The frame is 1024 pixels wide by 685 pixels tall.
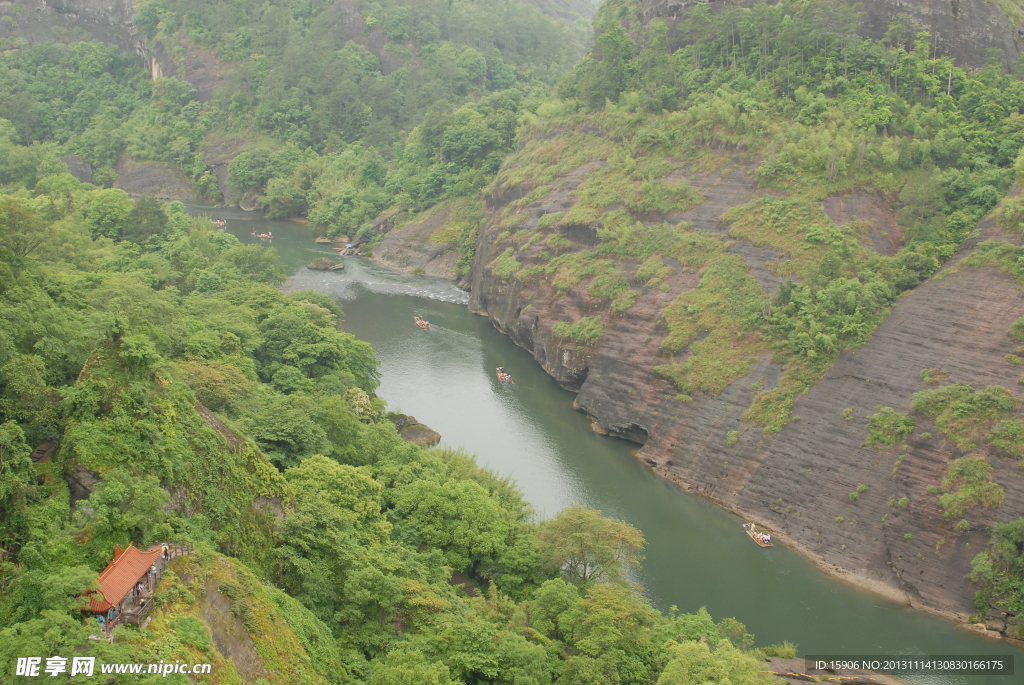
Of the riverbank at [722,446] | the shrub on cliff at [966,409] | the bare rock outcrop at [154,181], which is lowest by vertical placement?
the bare rock outcrop at [154,181]

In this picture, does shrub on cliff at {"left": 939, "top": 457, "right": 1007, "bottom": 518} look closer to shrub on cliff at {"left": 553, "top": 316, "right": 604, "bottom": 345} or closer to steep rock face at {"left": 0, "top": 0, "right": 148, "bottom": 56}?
shrub on cliff at {"left": 553, "top": 316, "right": 604, "bottom": 345}

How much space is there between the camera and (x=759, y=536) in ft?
142

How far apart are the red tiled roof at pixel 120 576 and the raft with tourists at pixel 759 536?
98.5 ft

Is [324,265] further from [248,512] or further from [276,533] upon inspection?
[248,512]

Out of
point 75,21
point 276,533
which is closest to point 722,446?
point 276,533

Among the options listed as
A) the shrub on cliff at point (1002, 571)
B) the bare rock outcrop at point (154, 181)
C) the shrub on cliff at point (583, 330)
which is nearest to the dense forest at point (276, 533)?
the shrub on cliff at point (1002, 571)

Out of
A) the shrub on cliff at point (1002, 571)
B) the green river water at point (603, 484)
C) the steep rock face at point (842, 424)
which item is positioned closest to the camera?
the shrub on cliff at point (1002, 571)

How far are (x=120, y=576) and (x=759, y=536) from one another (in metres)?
31.3

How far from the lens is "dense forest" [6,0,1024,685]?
80.2 ft

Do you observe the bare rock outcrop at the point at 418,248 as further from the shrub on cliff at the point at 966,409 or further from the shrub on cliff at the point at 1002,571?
the shrub on cliff at the point at 1002,571

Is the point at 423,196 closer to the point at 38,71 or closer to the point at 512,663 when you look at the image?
the point at 38,71

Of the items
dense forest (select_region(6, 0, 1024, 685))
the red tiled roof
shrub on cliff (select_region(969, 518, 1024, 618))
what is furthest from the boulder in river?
the red tiled roof

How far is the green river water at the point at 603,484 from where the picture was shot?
3712 cm

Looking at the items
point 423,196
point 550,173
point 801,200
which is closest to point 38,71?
point 423,196
